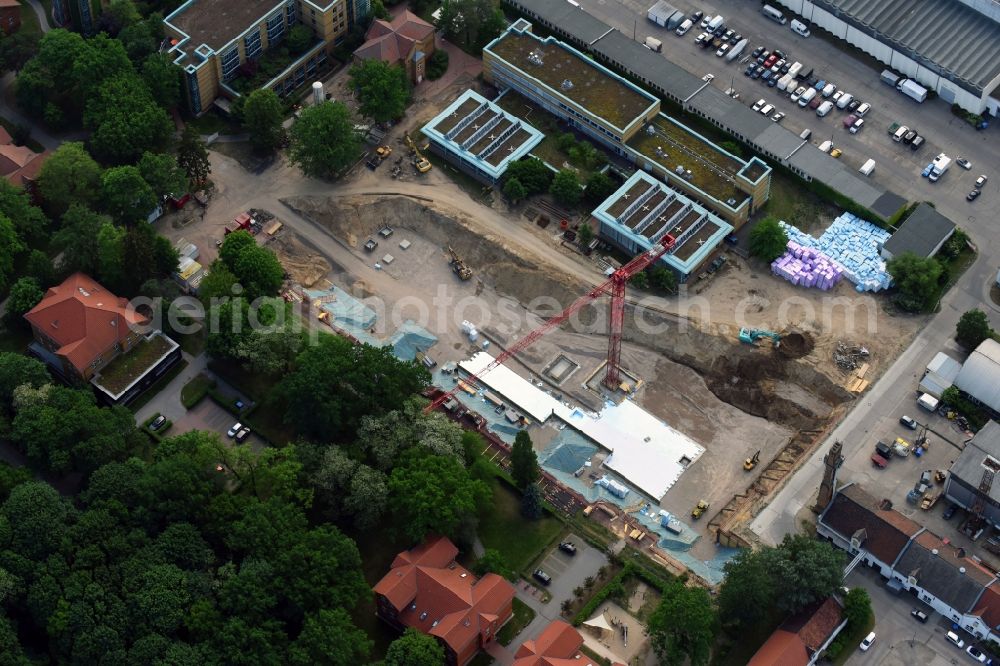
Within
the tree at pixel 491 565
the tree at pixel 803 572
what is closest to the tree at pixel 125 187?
the tree at pixel 491 565

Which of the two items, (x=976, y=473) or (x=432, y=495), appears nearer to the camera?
(x=432, y=495)

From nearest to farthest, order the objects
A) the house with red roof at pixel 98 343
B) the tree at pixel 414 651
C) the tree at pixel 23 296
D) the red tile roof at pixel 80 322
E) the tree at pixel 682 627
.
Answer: the tree at pixel 414 651 < the tree at pixel 682 627 < the red tile roof at pixel 80 322 < the house with red roof at pixel 98 343 < the tree at pixel 23 296

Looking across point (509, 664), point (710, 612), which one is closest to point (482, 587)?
point (509, 664)

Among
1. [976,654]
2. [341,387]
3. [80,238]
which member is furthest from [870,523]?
[80,238]

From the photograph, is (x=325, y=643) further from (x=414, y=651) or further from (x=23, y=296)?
(x=23, y=296)

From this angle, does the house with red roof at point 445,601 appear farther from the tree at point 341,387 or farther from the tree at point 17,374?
the tree at point 17,374
